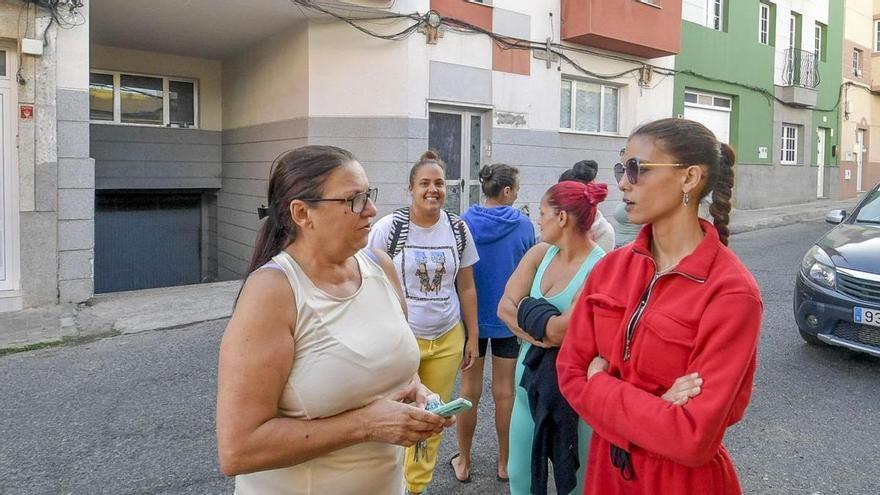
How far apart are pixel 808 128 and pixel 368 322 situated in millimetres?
22303

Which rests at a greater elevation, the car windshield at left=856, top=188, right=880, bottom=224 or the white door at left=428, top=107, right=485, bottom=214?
the white door at left=428, top=107, right=485, bottom=214

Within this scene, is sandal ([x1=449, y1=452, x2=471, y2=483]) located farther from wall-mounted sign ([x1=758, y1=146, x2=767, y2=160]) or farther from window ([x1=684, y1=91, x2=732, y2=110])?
wall-mounted sign ([x1=758, y1=146, x2=767, y2=160])

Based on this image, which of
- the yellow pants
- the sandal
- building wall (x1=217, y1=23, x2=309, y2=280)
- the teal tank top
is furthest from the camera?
building wall (x1=217, y1=23, x2=309, y2=280)

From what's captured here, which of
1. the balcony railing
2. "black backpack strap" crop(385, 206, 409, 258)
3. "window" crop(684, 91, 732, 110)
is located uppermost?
the balcony railing

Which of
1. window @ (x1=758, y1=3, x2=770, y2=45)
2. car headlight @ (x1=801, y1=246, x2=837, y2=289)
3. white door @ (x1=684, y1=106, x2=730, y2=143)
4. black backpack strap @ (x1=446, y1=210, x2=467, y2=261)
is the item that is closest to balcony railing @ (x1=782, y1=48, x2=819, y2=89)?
window @ (x1=758, y1=3, x2=770, y2=45)

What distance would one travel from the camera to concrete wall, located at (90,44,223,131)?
A: 11594mm

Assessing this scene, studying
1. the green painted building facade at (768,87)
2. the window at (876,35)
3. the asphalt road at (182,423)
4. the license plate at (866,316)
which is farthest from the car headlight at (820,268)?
the window at (876,35)

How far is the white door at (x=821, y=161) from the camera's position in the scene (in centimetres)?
2158

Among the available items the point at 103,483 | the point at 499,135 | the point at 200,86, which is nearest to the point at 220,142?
the point at 200,86

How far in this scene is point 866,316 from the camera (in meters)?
5.27

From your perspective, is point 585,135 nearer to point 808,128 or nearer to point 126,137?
point 126,137

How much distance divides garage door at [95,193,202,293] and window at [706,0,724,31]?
1308cm

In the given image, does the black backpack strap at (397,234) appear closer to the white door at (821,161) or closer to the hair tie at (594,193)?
the hair tie at (594,193)

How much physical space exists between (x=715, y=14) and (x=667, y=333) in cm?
1744
